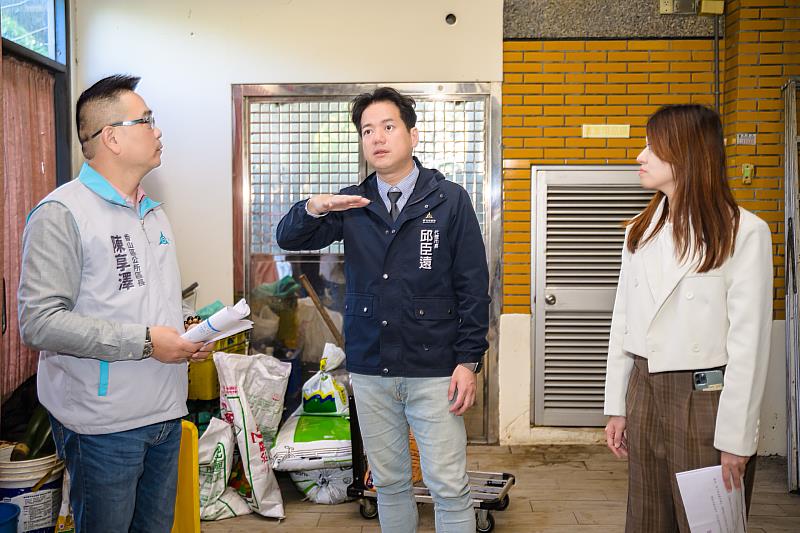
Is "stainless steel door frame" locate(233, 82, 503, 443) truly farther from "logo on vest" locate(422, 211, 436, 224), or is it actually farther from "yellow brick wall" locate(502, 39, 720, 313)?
"logo on vest" locate(422, 211, 436, 224)

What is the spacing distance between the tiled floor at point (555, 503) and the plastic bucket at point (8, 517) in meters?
0.96

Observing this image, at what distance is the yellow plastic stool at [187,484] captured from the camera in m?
2.22

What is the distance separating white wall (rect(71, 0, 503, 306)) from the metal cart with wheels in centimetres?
199

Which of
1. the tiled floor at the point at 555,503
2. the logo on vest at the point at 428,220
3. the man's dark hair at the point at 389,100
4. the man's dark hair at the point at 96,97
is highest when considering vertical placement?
the man's dark hair at the point at 389,100

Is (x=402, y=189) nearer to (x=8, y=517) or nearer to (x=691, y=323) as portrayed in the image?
(x=691, y=323)

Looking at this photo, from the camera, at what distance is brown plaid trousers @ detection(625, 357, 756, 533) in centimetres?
183

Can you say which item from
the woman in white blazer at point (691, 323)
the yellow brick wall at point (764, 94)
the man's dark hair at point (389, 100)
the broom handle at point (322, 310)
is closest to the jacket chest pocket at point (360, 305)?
the man's dark hair at point (389, 100)

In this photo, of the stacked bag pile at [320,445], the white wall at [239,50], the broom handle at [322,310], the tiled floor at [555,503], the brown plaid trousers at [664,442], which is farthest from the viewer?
the white wall at [239,50]

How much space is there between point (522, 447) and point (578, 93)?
2.34m

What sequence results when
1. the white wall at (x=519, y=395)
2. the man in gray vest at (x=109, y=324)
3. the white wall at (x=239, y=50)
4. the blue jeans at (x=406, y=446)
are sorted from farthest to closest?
the white wall at (x=519, y=395) → the white wall at (x=239, y=50) → the blue jeans at (x=406, y=446) → the man in gray vest at (x=109, y=324)

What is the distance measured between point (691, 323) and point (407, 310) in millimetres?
832

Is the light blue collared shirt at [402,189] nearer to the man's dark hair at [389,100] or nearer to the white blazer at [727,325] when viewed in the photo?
the man's dark hair at [389,100]

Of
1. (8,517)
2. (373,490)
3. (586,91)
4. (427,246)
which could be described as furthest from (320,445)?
(586,91)

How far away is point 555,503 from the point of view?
357cm
